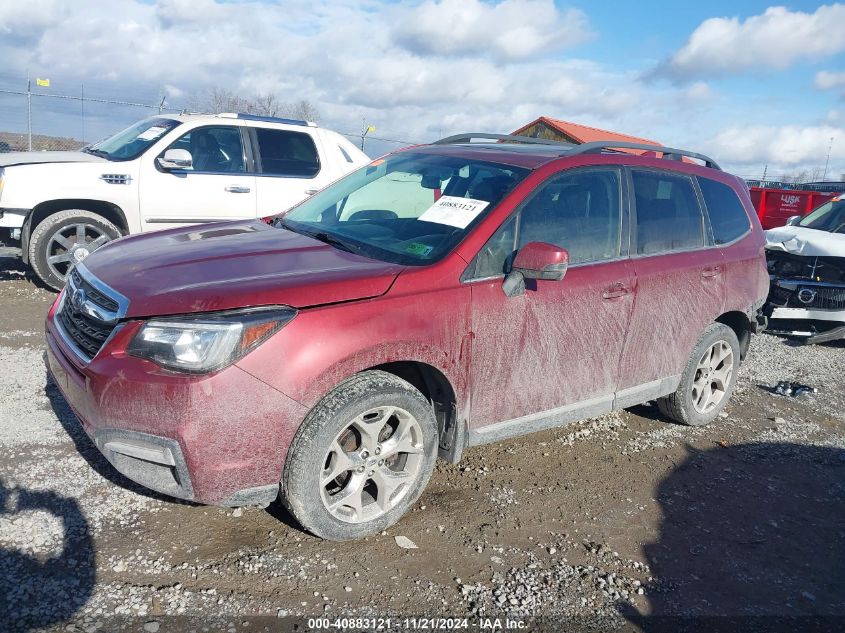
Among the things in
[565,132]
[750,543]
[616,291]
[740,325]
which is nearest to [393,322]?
[616,291]

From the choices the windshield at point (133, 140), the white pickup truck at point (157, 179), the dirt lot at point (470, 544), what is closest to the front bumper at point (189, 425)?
the dirt lot at point (470, 544)

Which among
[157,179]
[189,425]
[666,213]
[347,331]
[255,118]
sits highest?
[255,118]

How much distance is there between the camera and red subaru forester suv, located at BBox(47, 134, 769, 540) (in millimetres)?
2832

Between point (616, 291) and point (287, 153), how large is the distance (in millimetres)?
5289

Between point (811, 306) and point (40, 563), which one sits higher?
point (811, 306)

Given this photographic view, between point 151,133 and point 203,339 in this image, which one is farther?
point 151,133

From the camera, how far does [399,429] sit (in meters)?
3.32

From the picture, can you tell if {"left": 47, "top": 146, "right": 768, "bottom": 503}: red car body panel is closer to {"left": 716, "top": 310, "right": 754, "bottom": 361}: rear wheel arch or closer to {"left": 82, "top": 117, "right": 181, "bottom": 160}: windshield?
{"left": 716, "top": 310, "right": 754, "bottom": 361}: rear wheel arch

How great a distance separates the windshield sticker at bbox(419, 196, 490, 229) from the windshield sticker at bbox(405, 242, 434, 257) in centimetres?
20

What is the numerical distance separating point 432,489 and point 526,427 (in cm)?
63

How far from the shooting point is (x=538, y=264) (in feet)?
11.1

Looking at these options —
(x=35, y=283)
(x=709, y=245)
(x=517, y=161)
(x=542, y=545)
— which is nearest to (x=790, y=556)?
(x=542, y=545)

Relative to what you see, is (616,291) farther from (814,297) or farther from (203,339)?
(814,297)

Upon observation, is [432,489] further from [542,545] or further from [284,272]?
[284,272]
